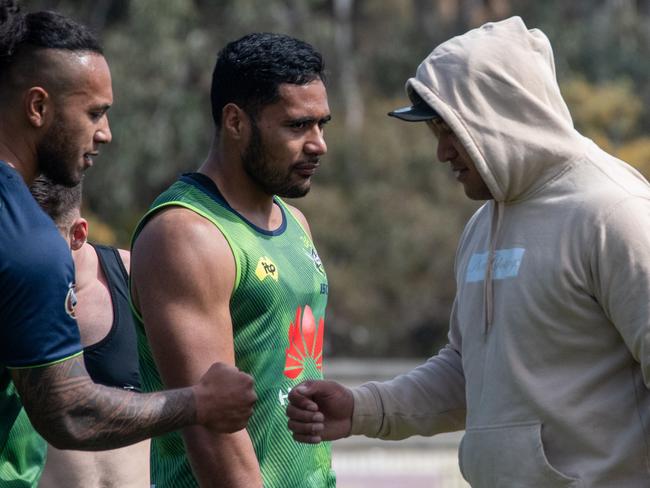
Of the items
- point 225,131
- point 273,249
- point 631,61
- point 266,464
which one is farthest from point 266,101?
point 631,61

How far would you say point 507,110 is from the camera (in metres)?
4.10

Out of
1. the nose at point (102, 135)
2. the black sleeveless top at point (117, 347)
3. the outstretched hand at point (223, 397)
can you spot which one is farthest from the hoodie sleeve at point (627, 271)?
the black sleeveless top at point (117, 347)

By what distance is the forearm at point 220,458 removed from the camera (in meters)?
4.13

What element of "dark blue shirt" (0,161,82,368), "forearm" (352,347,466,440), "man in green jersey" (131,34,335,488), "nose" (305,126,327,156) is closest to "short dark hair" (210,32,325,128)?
"man in green jersey" (131,34,335,488)

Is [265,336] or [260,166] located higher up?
[260,166]

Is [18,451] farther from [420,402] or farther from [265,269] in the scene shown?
[420,402]

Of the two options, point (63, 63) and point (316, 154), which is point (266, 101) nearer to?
point (316, 154)

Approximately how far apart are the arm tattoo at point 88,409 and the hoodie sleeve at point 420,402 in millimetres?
1045

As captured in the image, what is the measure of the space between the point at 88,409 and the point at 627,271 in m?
1.54

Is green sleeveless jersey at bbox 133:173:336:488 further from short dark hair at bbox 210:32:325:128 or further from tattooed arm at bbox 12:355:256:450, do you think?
tattooed arm at bbox 12:355:256:450

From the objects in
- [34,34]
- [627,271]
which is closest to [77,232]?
[34,34]

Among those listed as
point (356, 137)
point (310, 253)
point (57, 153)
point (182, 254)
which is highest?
point (57, 153)

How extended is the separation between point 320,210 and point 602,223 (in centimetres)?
2456

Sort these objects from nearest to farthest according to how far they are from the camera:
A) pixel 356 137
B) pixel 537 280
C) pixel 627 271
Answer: pixel 627 271, pixel 537 280, pixel 356 137
